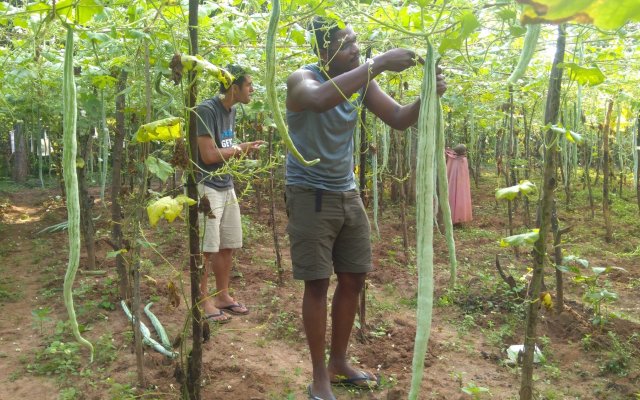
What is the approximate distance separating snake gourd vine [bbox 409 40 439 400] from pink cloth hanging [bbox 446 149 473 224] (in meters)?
7.20

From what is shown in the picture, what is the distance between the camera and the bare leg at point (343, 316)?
308cm

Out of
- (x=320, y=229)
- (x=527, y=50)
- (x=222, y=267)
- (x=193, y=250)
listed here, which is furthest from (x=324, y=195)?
(x=222, y=267)

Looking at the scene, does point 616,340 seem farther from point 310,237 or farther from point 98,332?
point 98,332

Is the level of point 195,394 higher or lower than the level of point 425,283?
lower

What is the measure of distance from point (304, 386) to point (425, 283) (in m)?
2.22

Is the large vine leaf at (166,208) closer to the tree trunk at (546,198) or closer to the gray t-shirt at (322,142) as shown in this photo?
the gray t-shirt at (322,142)

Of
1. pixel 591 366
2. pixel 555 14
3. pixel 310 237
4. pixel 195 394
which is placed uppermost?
pixel 555 14

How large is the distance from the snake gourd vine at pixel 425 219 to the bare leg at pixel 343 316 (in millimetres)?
1827

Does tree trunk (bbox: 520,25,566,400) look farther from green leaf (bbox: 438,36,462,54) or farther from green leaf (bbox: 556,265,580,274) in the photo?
green leaf (bbox: 438,36,462,54)

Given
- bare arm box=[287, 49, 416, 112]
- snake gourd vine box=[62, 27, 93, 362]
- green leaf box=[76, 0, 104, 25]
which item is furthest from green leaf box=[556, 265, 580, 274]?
green leaf box=[76, 0, 104, 25]

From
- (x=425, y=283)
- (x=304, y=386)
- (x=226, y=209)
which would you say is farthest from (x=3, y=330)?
(x=425, y=283)

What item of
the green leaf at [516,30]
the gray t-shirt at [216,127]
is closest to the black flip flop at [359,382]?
the gray t-shirt at [216,127]

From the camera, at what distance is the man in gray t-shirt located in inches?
154

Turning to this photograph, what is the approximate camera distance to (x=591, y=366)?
3.55m
